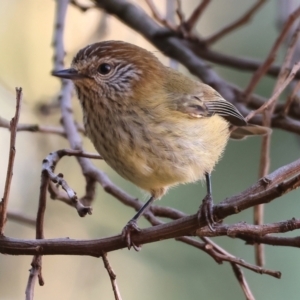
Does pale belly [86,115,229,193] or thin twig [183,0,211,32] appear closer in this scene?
pale belly [86,115,229,193]

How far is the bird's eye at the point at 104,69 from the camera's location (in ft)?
7.67

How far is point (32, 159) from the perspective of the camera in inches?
147

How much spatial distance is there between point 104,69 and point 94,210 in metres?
1.78

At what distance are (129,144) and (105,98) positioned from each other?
28cm

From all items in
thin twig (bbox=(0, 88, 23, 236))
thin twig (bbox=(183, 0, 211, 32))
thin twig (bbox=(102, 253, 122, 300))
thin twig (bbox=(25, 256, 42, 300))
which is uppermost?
thin twig (bbox=(183, 0, 211, 32))

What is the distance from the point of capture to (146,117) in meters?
2.15

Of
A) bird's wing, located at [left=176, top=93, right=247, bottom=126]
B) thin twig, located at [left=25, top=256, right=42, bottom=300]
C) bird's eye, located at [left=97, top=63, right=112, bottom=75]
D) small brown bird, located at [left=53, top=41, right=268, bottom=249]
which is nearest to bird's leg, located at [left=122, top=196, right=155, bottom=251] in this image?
small brown bird, located at [left=53, top=41, right=268, bottom=249]

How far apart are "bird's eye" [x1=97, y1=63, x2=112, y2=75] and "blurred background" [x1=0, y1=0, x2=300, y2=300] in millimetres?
1031

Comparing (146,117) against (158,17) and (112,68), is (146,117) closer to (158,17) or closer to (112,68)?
(112,68)

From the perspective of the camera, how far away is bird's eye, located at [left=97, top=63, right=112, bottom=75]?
7.67 ft

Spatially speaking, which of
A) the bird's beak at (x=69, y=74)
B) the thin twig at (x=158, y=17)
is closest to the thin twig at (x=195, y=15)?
the thin twig at (x=158, y=17)

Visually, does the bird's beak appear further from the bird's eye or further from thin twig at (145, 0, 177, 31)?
thin twig at (145, 0, 177, 31)

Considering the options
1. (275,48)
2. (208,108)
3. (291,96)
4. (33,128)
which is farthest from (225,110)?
(33,128)

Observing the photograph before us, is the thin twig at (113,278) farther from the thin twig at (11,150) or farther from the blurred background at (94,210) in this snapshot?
the blurred background at (94,210)
